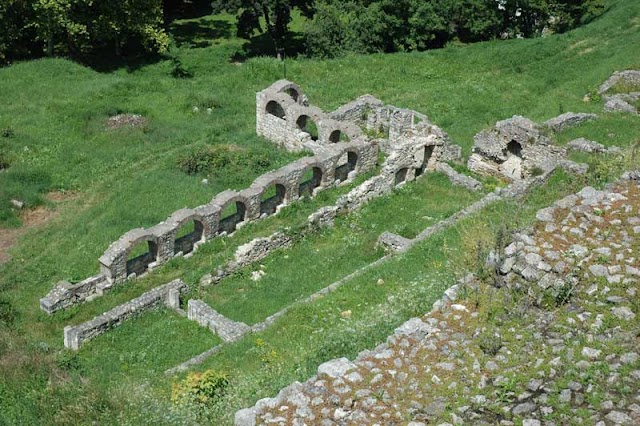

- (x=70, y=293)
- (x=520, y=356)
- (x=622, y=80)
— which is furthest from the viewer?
(x=622, y=80)

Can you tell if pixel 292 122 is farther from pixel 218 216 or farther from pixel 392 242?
pixel 392 242

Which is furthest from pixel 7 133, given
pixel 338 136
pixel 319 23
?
pixel 319 23

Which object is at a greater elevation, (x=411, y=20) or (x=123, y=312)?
(x=411, y=20)

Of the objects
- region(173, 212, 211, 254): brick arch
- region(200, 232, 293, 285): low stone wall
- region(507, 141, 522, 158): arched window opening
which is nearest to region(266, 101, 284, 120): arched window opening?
region(173, 212, 211, 254): brick arch

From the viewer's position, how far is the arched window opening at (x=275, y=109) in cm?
3113

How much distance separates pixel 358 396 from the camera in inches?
409

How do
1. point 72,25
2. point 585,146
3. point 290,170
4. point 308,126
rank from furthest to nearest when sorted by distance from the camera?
point 72,25 → point 308,126 → point 290,170 → point 585,146

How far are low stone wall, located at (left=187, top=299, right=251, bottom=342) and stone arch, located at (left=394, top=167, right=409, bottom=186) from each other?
864cm

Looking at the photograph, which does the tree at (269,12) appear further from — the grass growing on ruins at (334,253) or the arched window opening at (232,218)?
the arched window opening at (232,218)

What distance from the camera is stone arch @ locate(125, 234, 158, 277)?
72.4 ft

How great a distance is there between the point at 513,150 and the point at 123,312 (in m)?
13.7

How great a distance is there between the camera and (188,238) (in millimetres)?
23469

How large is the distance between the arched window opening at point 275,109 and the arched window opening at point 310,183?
17.9 ft

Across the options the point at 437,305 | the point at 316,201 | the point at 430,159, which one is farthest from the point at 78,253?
the point at 437,305
